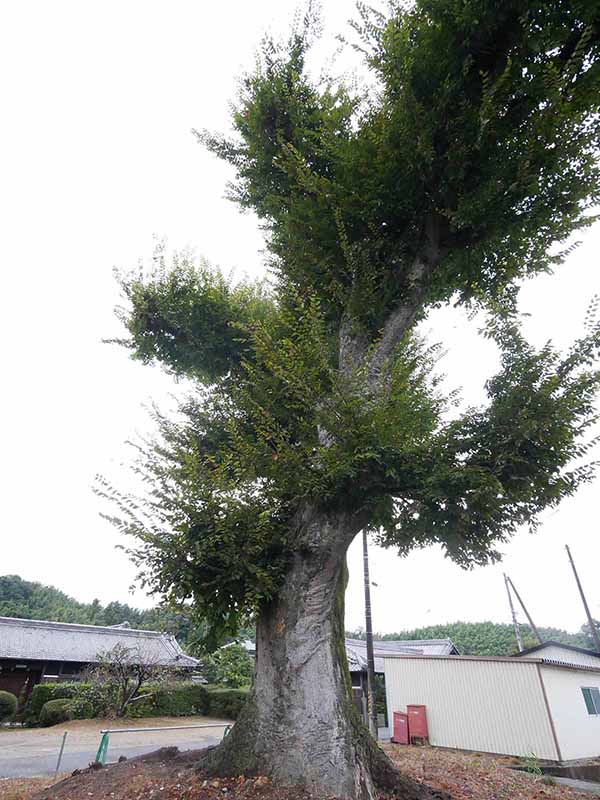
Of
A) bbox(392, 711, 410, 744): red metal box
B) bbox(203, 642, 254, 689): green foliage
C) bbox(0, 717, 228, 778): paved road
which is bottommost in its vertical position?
bbox(0, 717, 228, 778): paved road

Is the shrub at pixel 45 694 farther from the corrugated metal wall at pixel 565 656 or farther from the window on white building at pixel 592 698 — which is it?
the corrugated metal wall at pixel 565 656

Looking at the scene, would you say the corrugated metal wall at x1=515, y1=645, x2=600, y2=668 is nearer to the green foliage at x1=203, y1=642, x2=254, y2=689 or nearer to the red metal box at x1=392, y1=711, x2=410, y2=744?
the red metal box at x1=392, y1=711, x2=410, y2=744

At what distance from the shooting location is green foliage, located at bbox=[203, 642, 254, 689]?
2239 centimetres

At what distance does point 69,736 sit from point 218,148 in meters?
16.4

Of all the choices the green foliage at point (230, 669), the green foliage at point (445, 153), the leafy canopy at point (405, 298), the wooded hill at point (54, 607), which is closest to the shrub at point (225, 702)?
the green foliage at point (230, 669)

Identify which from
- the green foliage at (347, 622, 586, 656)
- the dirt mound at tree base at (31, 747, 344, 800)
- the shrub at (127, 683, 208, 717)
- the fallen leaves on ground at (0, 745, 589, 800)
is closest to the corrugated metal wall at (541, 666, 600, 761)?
the fallen leaves on ground at (0, 745, 589, 800)

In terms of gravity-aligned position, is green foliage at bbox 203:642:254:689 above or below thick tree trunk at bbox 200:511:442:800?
above

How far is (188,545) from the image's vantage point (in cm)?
462

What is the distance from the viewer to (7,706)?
17.1 m

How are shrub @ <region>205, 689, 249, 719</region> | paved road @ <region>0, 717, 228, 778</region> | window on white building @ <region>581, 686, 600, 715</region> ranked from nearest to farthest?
paved road @ <region>0, 717, 228, 778</region> < window on white building @ <region>581, 686, 600, 715</region> < shrub @ <region>205, 689, 249, 719</region>

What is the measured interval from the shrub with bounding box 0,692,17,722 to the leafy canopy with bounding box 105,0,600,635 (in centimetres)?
1718

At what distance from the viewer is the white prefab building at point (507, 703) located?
12406 mm

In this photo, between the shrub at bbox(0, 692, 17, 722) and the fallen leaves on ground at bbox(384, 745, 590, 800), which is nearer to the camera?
the fallen leaves on ground at bbox(384, 745, 590, 800)

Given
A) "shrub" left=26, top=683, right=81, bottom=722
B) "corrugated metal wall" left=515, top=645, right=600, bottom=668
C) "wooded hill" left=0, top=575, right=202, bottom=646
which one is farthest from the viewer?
"wooded hill" left=0, top=575, right=202, bottom=646
